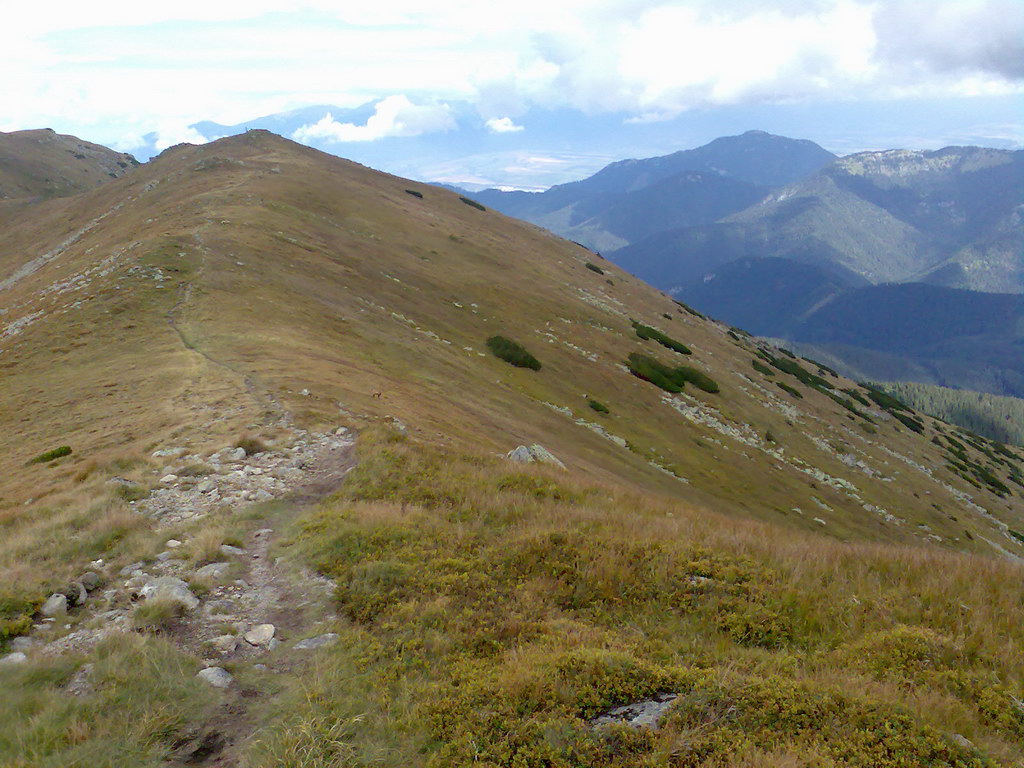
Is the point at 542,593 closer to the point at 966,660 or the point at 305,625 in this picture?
the point at 305,625

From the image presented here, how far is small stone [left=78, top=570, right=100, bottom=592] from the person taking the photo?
828 centimetres

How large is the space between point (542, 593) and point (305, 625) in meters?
3.49

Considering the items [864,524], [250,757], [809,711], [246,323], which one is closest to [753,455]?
[864,524]

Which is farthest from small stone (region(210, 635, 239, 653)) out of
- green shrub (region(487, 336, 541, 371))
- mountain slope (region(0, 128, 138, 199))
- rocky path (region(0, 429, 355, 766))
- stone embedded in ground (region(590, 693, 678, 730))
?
mountain slope (region(0, 128, 138, 199))

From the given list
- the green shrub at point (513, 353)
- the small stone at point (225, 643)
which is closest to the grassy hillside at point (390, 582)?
the small stone at point (225, 643)

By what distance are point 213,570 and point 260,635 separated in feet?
6.88

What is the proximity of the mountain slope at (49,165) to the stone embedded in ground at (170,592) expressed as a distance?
148m

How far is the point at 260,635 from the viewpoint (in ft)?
24.4

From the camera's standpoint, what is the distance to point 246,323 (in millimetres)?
24734

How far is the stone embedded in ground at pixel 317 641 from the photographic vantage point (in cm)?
722

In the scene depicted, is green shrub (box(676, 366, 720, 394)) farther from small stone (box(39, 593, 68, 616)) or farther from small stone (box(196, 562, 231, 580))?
small stone (box(39, 593, 68, 616))

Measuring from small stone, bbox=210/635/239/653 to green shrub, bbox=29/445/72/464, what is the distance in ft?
36.1

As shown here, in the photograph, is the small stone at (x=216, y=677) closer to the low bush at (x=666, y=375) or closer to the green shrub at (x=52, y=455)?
the green shrub at (x=52, y=455)

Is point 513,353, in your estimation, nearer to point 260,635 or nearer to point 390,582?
point 390,582
